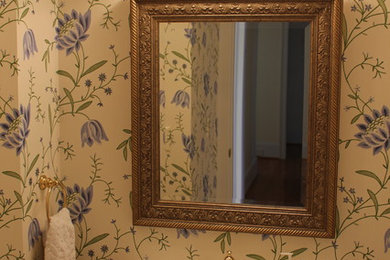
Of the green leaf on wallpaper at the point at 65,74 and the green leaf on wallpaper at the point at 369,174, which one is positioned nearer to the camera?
the green leaf on wallpaper at the point at 369,174

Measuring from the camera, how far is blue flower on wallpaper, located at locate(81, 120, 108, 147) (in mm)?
1666

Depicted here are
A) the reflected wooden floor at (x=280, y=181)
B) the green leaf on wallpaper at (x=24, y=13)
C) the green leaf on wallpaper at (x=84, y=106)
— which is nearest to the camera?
the green leaf on wallpaper at (x=24, y=13)

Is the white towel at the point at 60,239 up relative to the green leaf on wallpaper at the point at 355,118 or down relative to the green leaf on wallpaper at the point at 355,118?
down

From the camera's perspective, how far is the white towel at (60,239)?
1521 millimetres

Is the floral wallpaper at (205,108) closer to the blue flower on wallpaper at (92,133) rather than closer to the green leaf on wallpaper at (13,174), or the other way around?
the blue flower on wallpaper at (92,133)

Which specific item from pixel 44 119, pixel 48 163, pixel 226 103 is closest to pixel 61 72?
pixel 44 119

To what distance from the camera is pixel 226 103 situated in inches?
62.0

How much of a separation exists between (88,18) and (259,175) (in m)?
0.73

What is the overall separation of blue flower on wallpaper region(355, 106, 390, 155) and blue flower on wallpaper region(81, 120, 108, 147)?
80cm

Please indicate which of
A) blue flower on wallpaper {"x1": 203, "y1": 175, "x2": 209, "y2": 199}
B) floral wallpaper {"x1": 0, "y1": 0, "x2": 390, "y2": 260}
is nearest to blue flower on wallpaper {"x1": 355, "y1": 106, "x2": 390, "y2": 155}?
floral wallpaper {"x1": 0, "y1": 0, "x2": 390, "y2": 260}

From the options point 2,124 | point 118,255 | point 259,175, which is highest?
point 2,124

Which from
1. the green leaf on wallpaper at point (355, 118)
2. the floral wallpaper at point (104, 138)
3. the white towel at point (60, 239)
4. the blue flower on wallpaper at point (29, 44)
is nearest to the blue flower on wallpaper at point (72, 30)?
the floral wallpaper at point (104, 138)

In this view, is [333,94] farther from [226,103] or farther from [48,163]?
[48,163]

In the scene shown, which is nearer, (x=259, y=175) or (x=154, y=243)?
(x=259, y=175)
